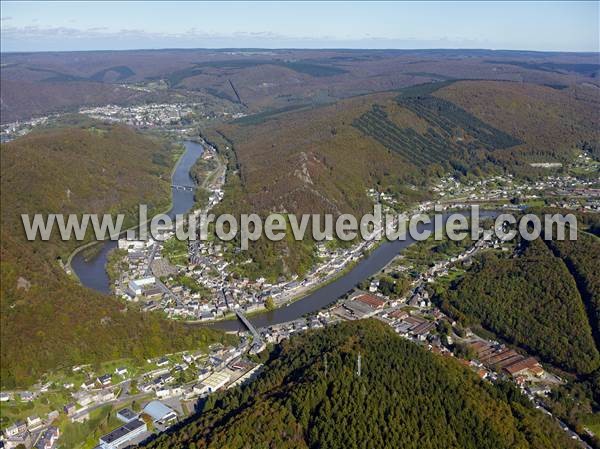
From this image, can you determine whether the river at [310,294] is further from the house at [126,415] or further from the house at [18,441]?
the house at [18,441]

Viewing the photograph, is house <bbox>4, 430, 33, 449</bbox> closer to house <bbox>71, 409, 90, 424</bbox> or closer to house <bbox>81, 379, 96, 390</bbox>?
house <bbox>71, 409, 90, 424</bbox>

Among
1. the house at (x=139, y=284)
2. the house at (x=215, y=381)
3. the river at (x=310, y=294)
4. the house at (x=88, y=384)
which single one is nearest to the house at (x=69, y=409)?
the house at (x=88, y=384)

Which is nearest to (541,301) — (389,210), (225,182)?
(389,210)

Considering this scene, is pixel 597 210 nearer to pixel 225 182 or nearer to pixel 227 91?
pixel 225 182

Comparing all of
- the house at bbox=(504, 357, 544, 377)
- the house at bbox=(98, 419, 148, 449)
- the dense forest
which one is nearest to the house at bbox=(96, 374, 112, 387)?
the house at bbox=(98, 419, 148, 449)

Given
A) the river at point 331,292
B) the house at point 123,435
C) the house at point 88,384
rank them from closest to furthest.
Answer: the house at point 123,435
the house at point 88,384
the river at point 331,292
